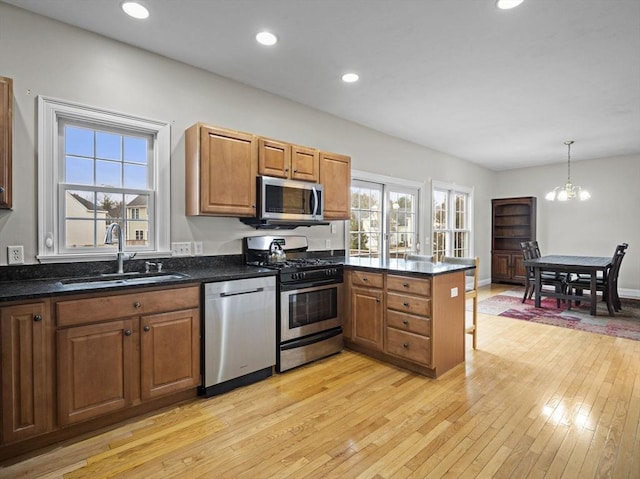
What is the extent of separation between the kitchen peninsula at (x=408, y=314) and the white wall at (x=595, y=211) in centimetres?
546

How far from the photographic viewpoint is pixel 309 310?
3209 mm

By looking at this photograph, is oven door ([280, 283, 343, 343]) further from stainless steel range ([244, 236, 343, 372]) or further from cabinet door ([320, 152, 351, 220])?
cabinet door ([320, 152, 351, 220])

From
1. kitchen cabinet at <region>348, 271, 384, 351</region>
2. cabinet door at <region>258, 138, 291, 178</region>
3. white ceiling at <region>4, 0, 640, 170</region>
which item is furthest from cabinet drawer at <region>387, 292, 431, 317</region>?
white ceiling at <region>4, 0, 640, 170</region>

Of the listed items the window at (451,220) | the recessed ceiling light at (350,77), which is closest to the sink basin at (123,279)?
the recessed ceiling light at (350,77)

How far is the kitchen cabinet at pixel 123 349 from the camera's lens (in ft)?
6.57

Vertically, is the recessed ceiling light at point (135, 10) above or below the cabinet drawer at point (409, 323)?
above

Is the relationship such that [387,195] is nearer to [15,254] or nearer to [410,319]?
[410,319]

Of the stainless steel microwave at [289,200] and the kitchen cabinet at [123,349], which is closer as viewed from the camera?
the kitchen cabinet at [123,349]

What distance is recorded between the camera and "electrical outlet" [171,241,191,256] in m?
2.97

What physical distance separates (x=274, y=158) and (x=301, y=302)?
4.56 ft

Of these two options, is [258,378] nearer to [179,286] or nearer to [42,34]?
[179,286]

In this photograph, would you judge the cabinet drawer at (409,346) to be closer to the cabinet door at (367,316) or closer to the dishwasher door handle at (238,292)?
the cabinet door at (367,316)

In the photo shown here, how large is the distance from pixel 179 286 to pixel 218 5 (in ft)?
6.36

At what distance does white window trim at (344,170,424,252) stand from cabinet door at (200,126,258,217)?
5.66 ft
